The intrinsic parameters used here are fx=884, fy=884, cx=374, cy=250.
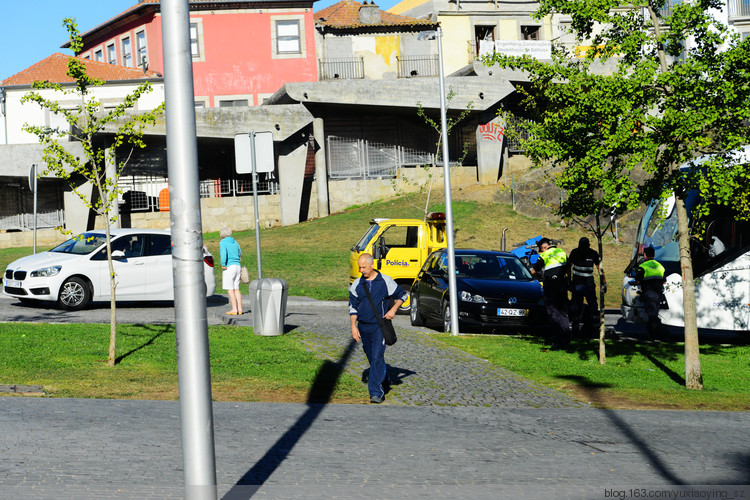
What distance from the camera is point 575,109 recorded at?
11203 millimetres

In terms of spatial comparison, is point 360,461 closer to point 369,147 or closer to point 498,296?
point 498,296

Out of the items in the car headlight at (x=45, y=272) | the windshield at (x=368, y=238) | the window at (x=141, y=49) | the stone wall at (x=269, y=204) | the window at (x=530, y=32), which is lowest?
the car headlight at (x=45, y=272)

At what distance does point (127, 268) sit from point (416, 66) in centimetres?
3134

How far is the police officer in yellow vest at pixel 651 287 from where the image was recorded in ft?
50.3

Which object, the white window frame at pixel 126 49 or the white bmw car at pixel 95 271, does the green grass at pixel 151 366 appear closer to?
the white bmw car at pixel 95 271

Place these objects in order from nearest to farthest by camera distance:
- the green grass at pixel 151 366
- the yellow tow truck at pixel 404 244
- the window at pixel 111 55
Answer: the green grass at pixel 151 366, the yellow tow truck at pixel 404 244, the window at pixel 111 55

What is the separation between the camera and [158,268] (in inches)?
716

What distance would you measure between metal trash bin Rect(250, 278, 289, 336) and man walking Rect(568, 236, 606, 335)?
15.5 feet

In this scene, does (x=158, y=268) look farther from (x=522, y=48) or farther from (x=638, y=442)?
(x=522, y=48)

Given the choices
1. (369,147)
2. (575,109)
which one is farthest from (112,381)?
(369,147)

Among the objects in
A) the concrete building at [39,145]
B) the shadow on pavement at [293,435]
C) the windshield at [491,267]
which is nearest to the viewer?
the shadow on pavement at [293,435]

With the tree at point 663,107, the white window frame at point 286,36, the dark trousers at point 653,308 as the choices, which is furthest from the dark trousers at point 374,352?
the white window frame at point 286,36

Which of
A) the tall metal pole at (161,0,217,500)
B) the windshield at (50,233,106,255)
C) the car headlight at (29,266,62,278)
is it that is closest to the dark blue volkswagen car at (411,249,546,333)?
the windshield at (50,233,106,255)

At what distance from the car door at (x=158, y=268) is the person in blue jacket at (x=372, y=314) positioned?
366 inches
